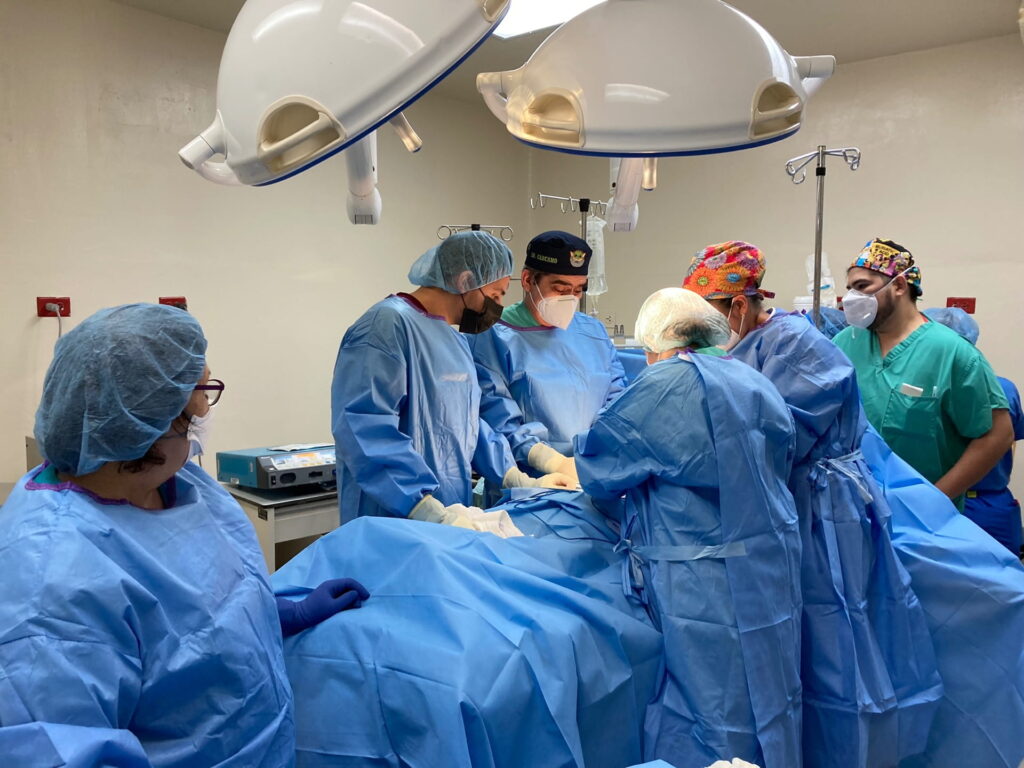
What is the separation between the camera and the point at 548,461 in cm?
250

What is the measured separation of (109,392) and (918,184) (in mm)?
4556

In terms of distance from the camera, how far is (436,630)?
1.38 m

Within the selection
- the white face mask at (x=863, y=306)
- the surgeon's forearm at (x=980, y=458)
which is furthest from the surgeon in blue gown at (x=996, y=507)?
the white face mask at (x=863, y=306)

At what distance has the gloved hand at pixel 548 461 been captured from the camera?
2471 mm

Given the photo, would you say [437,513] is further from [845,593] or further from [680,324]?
[845,593]

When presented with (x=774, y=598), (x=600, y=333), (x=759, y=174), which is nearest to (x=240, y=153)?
(x=774, y=598)

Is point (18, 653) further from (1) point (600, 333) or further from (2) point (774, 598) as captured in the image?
(1) point (600, 333)

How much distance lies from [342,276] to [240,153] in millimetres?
4062

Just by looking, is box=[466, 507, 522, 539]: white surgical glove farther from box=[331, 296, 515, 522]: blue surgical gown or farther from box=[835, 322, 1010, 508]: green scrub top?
box=[835, 322, 1010, 508]: green scrub top

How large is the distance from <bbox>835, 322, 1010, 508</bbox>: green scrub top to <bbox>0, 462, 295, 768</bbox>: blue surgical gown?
2.25 meters

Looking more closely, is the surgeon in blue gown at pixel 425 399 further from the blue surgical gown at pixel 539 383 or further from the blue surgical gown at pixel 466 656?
the blue surgical gown at pixel 466 656

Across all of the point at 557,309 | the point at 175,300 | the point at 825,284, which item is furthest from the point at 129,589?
the point at 825,284

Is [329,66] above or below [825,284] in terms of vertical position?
above

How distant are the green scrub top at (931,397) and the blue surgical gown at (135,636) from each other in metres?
2.25
